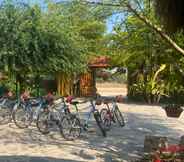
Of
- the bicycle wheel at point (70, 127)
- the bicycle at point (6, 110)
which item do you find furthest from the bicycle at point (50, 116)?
the bicycle at point (6, 110)

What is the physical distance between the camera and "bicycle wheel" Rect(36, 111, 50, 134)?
47.4ft

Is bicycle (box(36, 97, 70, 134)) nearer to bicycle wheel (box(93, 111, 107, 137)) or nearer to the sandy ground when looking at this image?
the sandy ground

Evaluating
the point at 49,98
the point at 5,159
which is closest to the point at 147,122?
the point at 49,98

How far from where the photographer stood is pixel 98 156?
11508mm

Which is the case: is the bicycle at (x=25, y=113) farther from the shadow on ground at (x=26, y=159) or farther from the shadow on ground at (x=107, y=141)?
the shadow on ground at (x=26, y=159)

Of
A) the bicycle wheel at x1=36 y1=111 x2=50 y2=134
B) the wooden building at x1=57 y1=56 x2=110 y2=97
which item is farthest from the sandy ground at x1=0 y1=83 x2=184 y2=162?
the wooden building at x1=57 y1=56 x2=110 y2=97

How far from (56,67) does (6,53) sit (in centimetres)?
255

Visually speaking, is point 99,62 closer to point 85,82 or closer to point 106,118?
point 85,82

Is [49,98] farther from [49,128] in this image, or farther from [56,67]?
[56,67]

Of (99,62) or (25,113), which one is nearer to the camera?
(25,113)

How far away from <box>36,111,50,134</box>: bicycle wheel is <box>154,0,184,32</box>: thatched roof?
862cm

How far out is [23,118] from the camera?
15.7 m

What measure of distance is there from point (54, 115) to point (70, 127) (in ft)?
2.28

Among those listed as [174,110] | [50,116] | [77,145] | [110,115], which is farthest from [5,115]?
[174,110]
